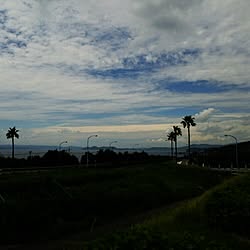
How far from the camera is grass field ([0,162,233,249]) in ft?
80.8

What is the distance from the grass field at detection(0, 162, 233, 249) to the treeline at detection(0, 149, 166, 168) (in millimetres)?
22098

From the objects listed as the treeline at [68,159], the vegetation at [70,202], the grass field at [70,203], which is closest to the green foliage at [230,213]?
the grass field at [70,203]

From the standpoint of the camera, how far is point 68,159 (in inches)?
2980

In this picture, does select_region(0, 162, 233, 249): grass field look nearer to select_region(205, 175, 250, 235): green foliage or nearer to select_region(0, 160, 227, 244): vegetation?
select_region(0, 160, 227, 244): vegetation

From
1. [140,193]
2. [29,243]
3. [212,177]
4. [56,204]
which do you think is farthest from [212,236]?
[212,177]

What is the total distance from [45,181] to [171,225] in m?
19.3

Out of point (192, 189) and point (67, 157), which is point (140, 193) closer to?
point (192, 189)

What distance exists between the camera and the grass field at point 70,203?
80.8ft

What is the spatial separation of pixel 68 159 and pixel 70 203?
153 feet

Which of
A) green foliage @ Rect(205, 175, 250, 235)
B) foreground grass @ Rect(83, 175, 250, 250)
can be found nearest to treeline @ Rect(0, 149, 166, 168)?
foreground grass @ Rect(83, 175, 250, 250)

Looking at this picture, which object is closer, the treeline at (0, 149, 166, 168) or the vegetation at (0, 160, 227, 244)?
the vegetation at (0, 160, 227, 244)

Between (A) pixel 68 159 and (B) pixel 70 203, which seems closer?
(B) pixel 70 203

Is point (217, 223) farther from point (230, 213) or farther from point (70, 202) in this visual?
point (70, 202)

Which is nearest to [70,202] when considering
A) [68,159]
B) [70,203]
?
[70,203]
